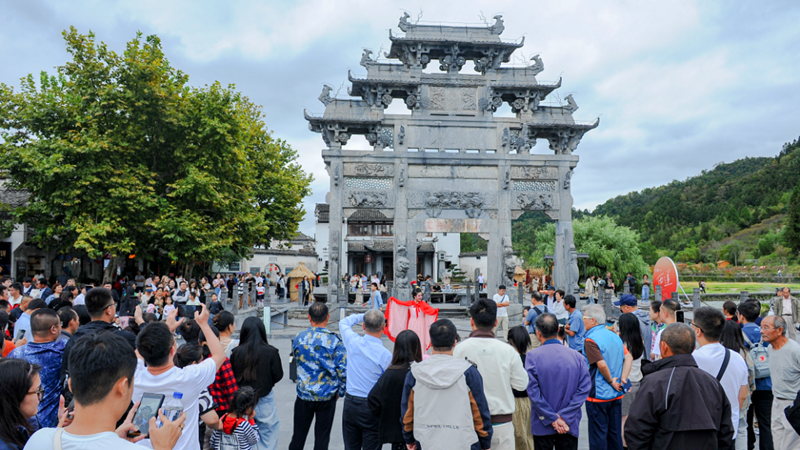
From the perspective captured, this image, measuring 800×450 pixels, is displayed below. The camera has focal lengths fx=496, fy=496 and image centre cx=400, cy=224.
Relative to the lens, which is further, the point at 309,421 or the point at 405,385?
the point at 309,421

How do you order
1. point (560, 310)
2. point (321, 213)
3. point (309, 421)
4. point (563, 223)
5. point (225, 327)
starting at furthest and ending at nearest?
point (321, 213), point (563, 223), point (560, 310), point (309, 421), point (225, 327)

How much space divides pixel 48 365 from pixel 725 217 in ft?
247

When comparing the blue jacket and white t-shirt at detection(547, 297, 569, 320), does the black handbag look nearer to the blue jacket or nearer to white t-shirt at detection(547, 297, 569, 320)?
the blue jacket

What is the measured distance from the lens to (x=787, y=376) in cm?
489

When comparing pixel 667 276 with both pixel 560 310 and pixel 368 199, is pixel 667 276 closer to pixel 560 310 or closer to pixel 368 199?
pixel 560 310

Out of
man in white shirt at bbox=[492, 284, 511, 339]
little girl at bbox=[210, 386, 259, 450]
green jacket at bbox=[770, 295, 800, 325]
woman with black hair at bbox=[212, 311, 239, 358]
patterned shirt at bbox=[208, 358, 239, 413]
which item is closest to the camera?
little girl at bbox=[210, 386, 259, 450]

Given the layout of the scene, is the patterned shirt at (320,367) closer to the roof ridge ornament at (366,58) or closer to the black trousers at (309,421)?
the black trousers at (309,421)

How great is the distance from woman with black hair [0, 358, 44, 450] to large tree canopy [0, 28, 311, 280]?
16838 mm

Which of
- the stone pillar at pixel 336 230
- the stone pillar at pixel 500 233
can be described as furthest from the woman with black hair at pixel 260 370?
the stone pillar at pixel 500 233

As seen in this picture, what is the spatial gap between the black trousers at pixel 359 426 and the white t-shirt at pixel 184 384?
1.58 meters

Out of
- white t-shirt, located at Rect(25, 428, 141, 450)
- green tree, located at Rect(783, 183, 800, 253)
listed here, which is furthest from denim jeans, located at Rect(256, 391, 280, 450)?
green tree, located at Rect(783, 183, 800, 253)

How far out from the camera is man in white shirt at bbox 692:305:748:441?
171 inches

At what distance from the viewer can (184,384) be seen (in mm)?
3211

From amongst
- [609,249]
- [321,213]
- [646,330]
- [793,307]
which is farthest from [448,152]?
[321,213]
